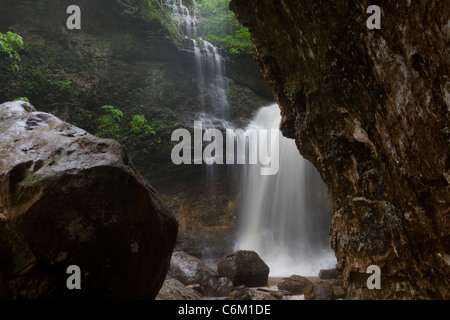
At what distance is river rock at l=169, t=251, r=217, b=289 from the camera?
9008mm

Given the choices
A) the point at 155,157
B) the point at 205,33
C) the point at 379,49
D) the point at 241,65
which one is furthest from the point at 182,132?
the point at 379,49

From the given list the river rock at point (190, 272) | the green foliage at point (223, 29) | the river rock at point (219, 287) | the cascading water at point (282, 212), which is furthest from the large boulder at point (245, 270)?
the green foliage at point (223, 29)

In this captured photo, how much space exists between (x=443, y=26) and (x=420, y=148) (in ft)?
3.98

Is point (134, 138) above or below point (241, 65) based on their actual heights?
below

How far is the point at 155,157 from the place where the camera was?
15.2 meters

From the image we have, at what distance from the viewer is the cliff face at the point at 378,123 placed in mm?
2867

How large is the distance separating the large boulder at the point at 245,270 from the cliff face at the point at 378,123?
4.70 meters

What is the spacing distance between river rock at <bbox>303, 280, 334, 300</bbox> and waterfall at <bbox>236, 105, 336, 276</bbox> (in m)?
5.92

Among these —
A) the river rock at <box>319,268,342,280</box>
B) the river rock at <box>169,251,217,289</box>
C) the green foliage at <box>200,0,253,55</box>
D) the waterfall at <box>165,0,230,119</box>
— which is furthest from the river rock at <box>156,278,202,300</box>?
the green foliage at <box>200,0,253,55</box>

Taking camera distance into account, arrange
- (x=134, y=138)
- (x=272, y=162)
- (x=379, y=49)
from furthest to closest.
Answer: (x=272, y=162), (x=134, y=138), (x=379, y=49)

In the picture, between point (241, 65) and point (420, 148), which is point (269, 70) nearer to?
point (420, 148)

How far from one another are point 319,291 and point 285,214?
24.7 ft

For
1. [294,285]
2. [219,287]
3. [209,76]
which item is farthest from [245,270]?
[209,76]

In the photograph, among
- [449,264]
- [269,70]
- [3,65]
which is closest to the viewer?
[449,264]
